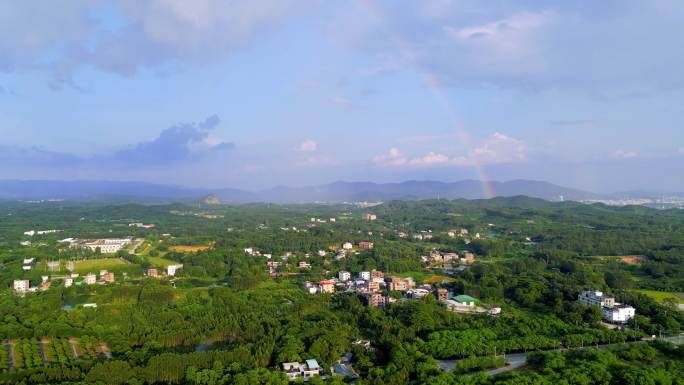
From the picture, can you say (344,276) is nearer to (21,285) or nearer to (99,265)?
(99,265)

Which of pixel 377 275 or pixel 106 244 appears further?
pixel 106 244

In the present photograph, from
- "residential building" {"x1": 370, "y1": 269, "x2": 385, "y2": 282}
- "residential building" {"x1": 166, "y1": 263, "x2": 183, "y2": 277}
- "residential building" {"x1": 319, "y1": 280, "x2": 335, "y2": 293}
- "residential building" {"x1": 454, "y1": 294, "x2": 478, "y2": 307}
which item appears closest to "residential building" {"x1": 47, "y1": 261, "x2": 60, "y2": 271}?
"residential building" {"x1": 166, "y1": 263, "x2": 183, "y2": 277}

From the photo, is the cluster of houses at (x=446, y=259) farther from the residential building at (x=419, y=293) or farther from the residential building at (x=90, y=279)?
the residential building at (x=90, y=279)

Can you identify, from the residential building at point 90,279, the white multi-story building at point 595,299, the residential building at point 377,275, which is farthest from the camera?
the residential building at point 377,275

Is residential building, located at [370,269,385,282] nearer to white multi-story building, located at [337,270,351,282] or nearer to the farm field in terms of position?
white multi-story building, located at [337,270,351,282]

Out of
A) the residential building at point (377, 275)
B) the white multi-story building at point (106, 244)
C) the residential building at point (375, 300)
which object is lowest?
the residential building at point (375, 300)

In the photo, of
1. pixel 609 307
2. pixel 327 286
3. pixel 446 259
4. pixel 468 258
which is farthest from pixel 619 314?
pixel 446 259

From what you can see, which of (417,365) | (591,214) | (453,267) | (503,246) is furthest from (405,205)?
(417,365)

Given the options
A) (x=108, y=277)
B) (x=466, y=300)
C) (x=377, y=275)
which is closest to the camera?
(x=466, y=300)

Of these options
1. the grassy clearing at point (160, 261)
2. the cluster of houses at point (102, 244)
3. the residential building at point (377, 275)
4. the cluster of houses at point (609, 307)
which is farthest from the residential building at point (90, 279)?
the cluster of houses at point (609, 307)

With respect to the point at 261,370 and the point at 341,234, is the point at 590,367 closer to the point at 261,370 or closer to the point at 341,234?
the point at 261,370
